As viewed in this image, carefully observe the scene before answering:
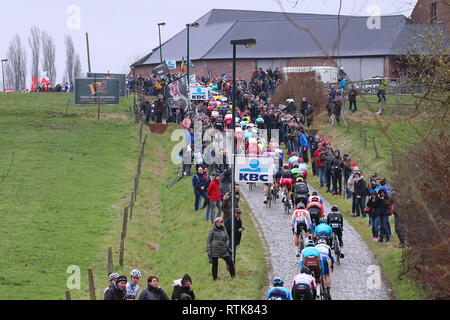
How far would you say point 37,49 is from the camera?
102 metres

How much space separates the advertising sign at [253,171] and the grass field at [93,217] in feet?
6.52

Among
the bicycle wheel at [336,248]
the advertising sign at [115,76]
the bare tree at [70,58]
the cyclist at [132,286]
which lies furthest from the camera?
the bare tree at [70,58]

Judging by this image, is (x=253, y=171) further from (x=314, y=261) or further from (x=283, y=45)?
(x=283, y=45)

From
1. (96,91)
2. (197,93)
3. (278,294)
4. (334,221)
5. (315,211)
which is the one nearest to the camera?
(278,294)

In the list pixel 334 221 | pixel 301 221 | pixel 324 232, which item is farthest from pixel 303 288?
pixel 334 221

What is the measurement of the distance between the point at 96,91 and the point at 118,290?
39795 mm

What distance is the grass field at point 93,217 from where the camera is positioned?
21.0 metres

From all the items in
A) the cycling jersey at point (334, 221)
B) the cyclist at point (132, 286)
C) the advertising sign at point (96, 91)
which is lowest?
the cyclist at point (132, 286)

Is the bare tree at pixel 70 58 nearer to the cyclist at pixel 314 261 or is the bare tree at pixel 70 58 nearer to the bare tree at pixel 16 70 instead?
the bare tree at pixel 16 70

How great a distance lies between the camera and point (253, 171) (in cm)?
2180

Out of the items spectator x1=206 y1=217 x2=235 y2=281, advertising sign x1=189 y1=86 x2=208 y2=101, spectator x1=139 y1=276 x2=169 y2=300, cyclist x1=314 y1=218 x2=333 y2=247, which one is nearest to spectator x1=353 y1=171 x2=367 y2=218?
cyclist x1=314 y1=218 x2=333 y2=247

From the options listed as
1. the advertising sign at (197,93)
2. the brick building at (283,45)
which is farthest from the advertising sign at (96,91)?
the brick building at (283,45)
